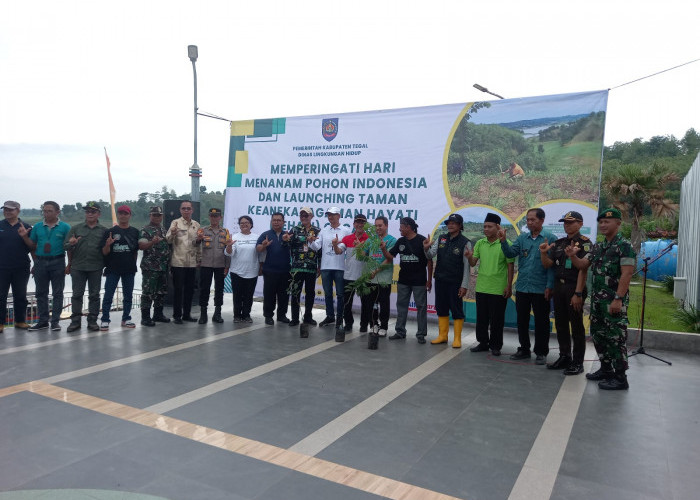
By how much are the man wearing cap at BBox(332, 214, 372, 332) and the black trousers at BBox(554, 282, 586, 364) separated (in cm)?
226

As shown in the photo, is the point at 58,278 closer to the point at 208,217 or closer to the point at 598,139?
the point at 208,217

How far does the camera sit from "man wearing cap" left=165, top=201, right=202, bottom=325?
6.39 metres

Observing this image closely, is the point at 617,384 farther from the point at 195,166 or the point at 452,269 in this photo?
the point at 195,166

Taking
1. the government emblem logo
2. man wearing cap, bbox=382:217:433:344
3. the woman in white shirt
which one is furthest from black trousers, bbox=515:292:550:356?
the government emblem logo

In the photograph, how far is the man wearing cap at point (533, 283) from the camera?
488cm

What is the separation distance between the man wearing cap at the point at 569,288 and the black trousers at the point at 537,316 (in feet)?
0.72

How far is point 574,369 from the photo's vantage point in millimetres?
4574

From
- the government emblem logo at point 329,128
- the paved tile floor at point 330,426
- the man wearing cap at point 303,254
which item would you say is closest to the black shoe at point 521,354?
the paved tile floor at point 330,426

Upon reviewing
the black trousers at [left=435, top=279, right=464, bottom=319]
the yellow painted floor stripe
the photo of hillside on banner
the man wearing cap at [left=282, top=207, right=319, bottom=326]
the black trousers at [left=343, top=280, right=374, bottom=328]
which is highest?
the photo of hillside on banner

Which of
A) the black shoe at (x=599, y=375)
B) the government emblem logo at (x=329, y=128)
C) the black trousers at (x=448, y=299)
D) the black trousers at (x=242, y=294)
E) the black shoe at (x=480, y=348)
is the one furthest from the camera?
the government emblem logo at (x=329, y=128)

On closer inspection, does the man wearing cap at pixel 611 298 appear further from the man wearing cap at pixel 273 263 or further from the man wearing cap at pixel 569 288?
the man wearing cap at pixel 273 263

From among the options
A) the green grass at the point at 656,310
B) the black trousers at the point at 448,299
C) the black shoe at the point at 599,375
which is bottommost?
the green grass at the point at 656,310

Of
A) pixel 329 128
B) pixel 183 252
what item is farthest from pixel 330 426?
pixel 329 128

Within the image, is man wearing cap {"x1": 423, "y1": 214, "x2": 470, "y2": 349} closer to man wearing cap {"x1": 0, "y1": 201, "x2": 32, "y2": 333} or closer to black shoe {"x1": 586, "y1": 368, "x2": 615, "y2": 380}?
black shoe {"x1": 586, "y1": 368, "x2": 615, "y2": 380}
